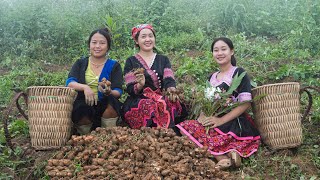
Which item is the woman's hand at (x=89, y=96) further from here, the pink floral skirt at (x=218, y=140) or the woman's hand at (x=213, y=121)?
the woman's hand at (x=213, y=121)

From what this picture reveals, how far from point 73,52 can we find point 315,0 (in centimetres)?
412

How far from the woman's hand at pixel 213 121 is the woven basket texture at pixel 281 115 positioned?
0.43 metres

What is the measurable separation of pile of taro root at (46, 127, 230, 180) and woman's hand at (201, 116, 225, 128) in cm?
41

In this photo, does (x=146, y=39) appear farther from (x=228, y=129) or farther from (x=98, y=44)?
(x=228, y=129)

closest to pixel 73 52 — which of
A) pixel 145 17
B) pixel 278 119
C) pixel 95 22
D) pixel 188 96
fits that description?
pixel 95 22

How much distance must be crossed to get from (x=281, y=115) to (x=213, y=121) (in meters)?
0.64

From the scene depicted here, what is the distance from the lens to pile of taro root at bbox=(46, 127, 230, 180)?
279cm

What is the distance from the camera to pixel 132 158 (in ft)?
9.78

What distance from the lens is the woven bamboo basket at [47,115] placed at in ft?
11.4

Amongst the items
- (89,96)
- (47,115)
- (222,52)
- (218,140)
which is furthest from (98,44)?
(218,140)

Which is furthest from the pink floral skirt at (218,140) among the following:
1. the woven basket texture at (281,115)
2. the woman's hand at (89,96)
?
the woman's hand at (89,96)

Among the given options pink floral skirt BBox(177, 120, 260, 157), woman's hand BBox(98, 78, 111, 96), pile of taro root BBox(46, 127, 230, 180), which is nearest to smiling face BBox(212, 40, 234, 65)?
pink floral skirt BBox(177, 120, 260, 157)

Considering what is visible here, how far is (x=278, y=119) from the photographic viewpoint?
3.55m

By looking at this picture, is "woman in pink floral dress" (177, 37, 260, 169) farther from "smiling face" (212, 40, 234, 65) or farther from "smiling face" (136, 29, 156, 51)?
"smiling face" (136, 29, 156, 51)
